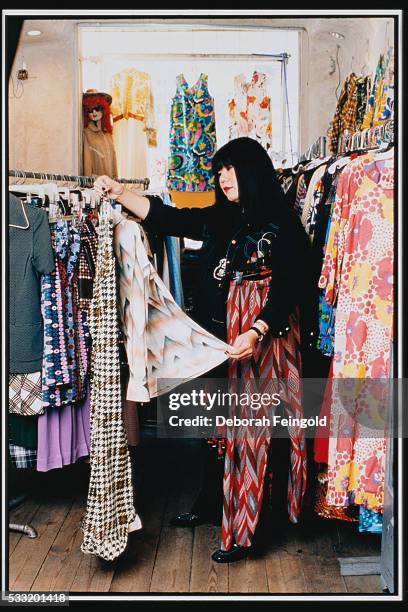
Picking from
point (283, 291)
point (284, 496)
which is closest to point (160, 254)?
point (283, 291)

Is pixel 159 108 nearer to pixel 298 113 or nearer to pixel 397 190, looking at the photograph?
pixel 298 113

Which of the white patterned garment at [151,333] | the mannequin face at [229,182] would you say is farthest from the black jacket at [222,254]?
the white patterned garment at [151,333]

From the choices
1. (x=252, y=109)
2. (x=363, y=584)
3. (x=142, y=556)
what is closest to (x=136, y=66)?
(x=252, y=109)

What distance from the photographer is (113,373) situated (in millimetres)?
2502

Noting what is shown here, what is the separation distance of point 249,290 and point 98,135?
279cm

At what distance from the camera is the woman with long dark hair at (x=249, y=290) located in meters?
2.70

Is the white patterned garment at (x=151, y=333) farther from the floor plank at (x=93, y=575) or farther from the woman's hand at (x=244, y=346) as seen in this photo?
the floor plank at (x=93, y=575)

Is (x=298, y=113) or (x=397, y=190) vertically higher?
(x=298, y=113)

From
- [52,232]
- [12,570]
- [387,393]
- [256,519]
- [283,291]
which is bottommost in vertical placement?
[12,570]

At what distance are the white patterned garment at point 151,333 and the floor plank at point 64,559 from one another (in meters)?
0.75

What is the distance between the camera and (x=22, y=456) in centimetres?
303

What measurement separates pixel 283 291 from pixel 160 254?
0.85m

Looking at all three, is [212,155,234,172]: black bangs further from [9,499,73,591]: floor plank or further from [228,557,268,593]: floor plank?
[9,499,73,591]: floor plank
